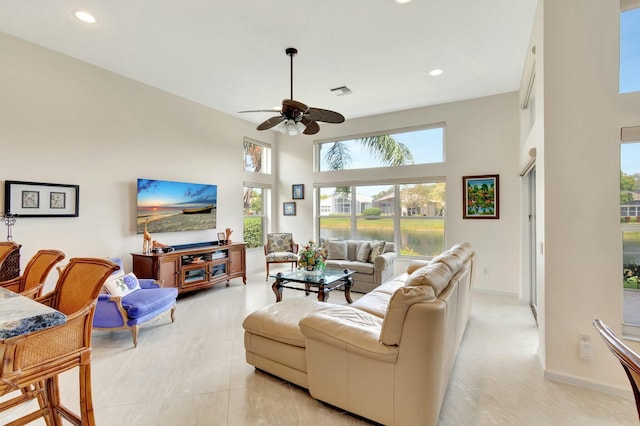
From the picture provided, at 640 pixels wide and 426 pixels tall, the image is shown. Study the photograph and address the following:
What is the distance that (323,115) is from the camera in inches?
131

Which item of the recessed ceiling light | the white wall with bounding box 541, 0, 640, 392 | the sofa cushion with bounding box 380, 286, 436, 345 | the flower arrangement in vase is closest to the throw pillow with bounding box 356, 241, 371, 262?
the flower arrangement in vase

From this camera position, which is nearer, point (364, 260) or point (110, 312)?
point (110, 312)

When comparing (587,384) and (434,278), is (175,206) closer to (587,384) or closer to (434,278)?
(434,278)

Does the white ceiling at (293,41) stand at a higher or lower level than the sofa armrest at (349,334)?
higher

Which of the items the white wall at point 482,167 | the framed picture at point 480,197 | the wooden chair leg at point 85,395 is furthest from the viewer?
the framed picture at point 480,197

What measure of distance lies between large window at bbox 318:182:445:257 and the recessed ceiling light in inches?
183

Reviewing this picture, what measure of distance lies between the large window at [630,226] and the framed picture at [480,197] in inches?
105

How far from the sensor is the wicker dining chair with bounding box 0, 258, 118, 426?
1274mm

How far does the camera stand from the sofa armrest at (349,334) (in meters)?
1.77

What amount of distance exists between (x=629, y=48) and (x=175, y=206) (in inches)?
216

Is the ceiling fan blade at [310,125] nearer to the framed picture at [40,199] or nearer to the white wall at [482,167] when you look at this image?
the white wall at [482,167]

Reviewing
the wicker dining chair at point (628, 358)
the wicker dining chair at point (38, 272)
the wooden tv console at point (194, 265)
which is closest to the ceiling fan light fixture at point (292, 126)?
the wicker dining chair at point (38, 272)

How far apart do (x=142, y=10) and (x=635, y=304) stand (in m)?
4.83

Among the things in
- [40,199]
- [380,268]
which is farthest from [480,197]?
[40,199]
